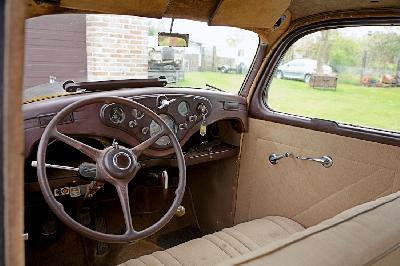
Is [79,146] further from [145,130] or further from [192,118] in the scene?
[192,118]

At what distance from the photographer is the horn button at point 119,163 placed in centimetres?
170

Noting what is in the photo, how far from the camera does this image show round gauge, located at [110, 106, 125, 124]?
→ 2.08 metres

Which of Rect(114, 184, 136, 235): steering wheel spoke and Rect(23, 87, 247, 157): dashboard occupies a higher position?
Rect(23, 87, 247, 157): dashboard

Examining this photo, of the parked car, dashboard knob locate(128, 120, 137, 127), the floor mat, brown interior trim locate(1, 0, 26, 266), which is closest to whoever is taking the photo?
brown interior trim locate(1, 0, 26, 266)

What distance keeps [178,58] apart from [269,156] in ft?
3.01

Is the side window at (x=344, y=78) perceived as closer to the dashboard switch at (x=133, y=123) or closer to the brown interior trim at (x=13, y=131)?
the dashboard switch at (x=133, y=123)

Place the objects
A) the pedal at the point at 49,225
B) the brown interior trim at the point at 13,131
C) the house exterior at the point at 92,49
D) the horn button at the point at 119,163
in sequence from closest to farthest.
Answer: the brown interior trim at the point at 13,131
the horn button at the point at 119,163
the pedal at the point at 49,225
the house exterior at the point at 92,49

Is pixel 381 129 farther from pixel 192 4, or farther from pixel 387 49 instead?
pixel 192 4

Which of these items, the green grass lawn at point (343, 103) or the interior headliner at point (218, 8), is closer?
the interior headliner at point (218, 8)

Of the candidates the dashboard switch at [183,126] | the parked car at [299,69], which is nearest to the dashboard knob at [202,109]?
the dashboard switch at [183,126]

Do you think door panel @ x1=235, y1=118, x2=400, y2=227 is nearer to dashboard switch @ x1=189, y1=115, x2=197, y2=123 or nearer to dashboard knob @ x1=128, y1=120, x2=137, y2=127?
dashboard switch @ x1=189, y1=115, x2=197, y2=123

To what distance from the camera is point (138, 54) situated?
3.28m

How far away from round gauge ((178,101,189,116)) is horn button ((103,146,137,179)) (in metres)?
0.69

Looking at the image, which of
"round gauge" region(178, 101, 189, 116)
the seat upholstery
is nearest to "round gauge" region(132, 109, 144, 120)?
"round gauge" region(178, 101, 189, 116)
